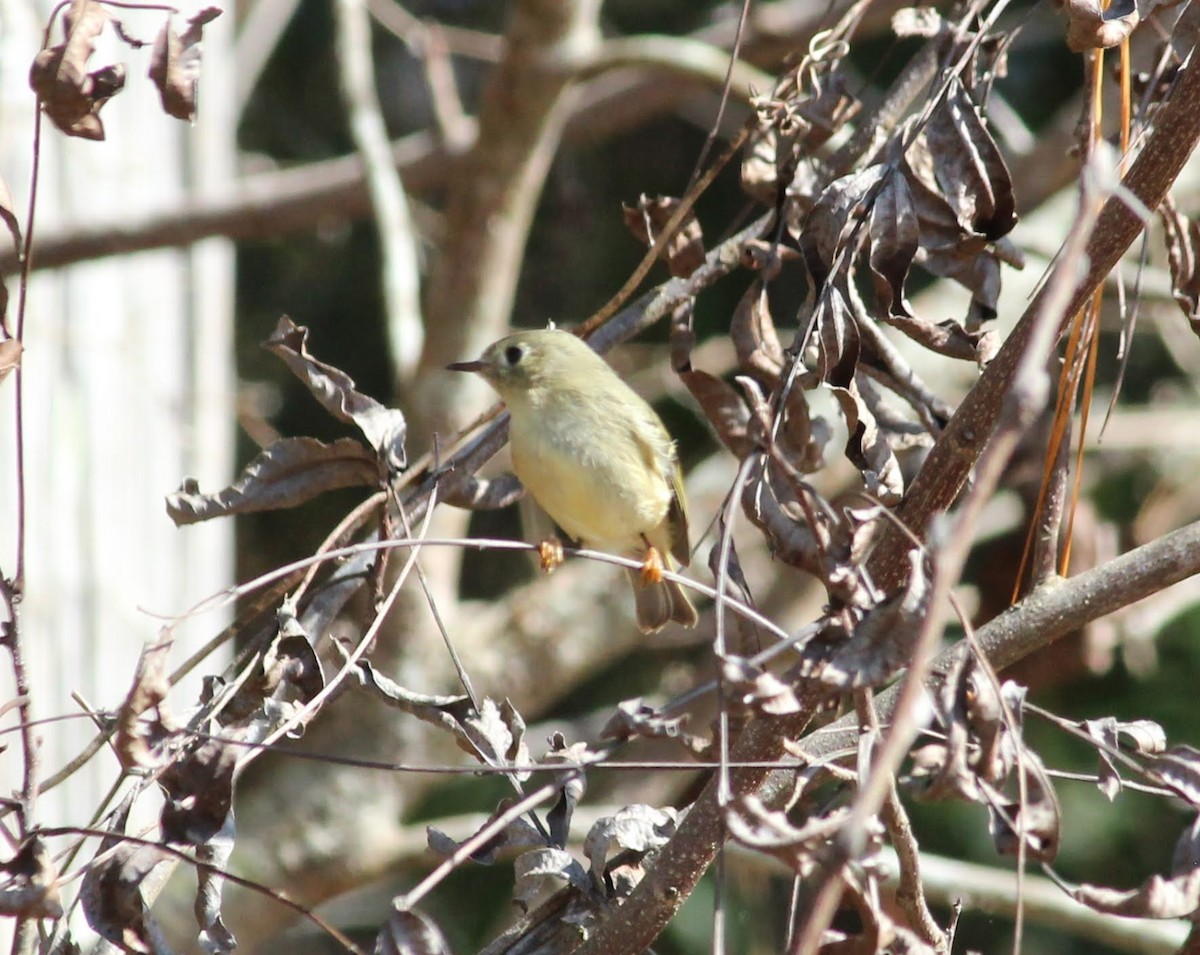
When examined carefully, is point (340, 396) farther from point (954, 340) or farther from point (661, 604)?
point (661, 604)

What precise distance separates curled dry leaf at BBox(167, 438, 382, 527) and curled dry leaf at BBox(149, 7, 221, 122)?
16.4 inches

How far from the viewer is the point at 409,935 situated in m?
1.19

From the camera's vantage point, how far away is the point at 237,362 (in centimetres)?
705

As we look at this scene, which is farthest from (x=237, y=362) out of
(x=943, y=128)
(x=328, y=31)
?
(x=943, y=128)

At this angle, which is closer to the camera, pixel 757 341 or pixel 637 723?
pixel 637 723

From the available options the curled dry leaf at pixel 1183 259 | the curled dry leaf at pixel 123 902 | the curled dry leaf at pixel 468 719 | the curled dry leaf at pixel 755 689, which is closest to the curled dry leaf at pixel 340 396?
the curled dry leaf at pixel 468 719

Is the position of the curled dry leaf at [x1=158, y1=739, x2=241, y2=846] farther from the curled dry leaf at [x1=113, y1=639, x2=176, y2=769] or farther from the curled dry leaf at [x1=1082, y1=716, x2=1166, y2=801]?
the curled dry leaf at [x1=1082, y1=716, x2=1166, y2=801]

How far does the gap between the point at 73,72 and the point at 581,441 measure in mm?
1794

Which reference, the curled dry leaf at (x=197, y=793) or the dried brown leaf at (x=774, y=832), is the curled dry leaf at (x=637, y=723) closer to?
the dried brown leaf at (x=774, y=832)

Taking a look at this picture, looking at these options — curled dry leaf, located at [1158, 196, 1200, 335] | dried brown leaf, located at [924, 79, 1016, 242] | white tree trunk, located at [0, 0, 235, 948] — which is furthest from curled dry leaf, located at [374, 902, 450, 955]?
white tree trunk, located at [0, 0, 235, 948]

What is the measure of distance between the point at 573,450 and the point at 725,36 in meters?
2.50

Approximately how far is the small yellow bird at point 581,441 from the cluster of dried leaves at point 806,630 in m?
1.12

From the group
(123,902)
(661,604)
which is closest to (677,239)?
(123,902)

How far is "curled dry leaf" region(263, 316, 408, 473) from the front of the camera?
1.67m
